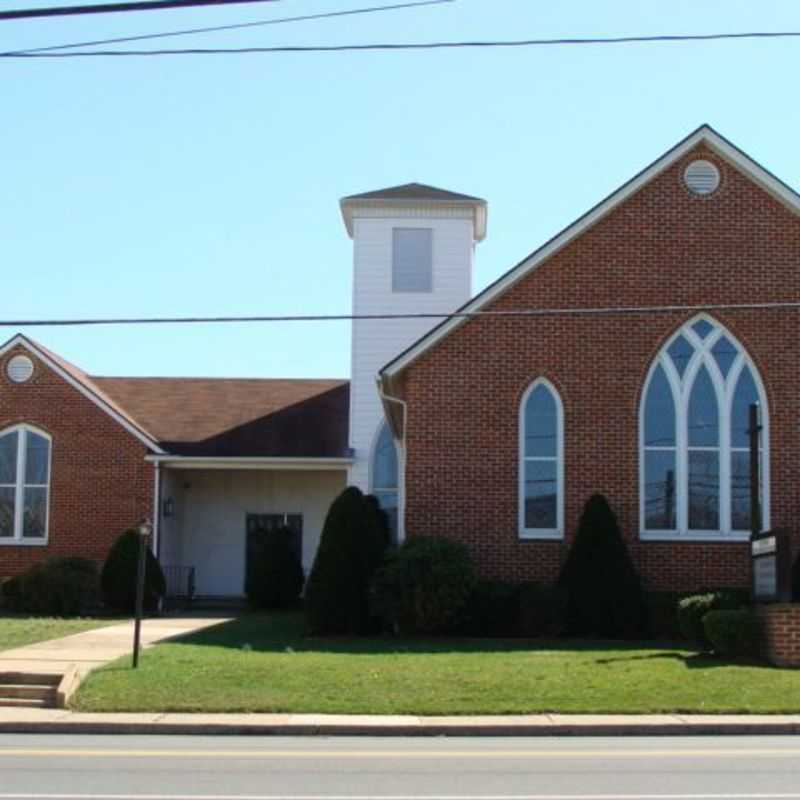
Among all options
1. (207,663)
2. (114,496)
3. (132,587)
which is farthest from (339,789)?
(114,496)

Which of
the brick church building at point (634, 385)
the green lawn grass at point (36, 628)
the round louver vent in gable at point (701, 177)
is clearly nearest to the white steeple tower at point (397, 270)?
the brick church building at point (634, 385)

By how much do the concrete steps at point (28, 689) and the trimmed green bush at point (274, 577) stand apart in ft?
44.3

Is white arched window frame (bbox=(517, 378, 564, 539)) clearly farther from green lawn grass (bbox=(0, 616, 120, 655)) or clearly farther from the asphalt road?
the asphalt road

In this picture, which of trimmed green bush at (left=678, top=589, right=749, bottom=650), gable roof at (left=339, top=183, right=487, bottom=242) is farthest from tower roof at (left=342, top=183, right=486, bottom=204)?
trimmed green bush at (left=678, top=589, right=749, bottom=650)

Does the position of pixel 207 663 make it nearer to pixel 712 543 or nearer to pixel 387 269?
pixel 712 543

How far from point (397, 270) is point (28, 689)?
17.6 metres

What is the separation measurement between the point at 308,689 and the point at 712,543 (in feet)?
31.6

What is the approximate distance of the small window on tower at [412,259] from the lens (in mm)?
31359

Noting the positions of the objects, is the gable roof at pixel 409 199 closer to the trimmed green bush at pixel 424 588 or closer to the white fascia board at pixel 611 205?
the white fascia board at pixel 611 205

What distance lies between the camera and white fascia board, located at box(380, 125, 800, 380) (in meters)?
22.9

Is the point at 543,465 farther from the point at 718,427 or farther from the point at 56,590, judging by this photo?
the point at 56,590

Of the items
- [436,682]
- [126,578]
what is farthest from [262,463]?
[436,682]

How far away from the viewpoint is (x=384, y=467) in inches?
1221

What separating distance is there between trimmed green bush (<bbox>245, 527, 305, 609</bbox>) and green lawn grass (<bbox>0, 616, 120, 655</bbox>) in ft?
14.4
